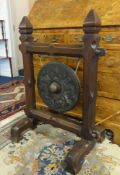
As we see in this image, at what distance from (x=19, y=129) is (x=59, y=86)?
52 centimetres

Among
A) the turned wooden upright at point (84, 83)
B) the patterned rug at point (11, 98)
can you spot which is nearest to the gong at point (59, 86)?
the turned wooden upright at point (84, 83)

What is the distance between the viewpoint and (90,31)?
1.14m

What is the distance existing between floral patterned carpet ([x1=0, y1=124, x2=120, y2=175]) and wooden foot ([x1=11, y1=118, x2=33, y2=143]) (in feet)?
0.15

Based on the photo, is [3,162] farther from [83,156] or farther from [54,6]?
[54,6]

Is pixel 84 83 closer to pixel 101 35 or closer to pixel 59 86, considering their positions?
pixel 59 86

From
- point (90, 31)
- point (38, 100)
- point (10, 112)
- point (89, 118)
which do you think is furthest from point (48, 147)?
point (90, 31)

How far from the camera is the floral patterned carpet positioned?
1205 millimetres

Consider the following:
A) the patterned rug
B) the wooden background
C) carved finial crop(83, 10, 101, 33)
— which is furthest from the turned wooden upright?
the patterned rug

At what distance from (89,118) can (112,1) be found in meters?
0.86

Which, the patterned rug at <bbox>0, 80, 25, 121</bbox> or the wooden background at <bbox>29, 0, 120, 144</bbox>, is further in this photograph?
the patterned rug at <bbox>0, 80, 25, 121</bbox>

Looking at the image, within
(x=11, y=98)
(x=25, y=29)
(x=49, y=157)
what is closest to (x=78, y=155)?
(x=49, y=157)

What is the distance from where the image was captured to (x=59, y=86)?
1.38 m

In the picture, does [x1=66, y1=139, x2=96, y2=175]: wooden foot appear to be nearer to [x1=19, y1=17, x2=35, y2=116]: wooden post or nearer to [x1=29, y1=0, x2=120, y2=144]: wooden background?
[x1=29, y1=0, x2=120, y2=144]: wooden background

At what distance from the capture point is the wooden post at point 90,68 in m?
1.13
